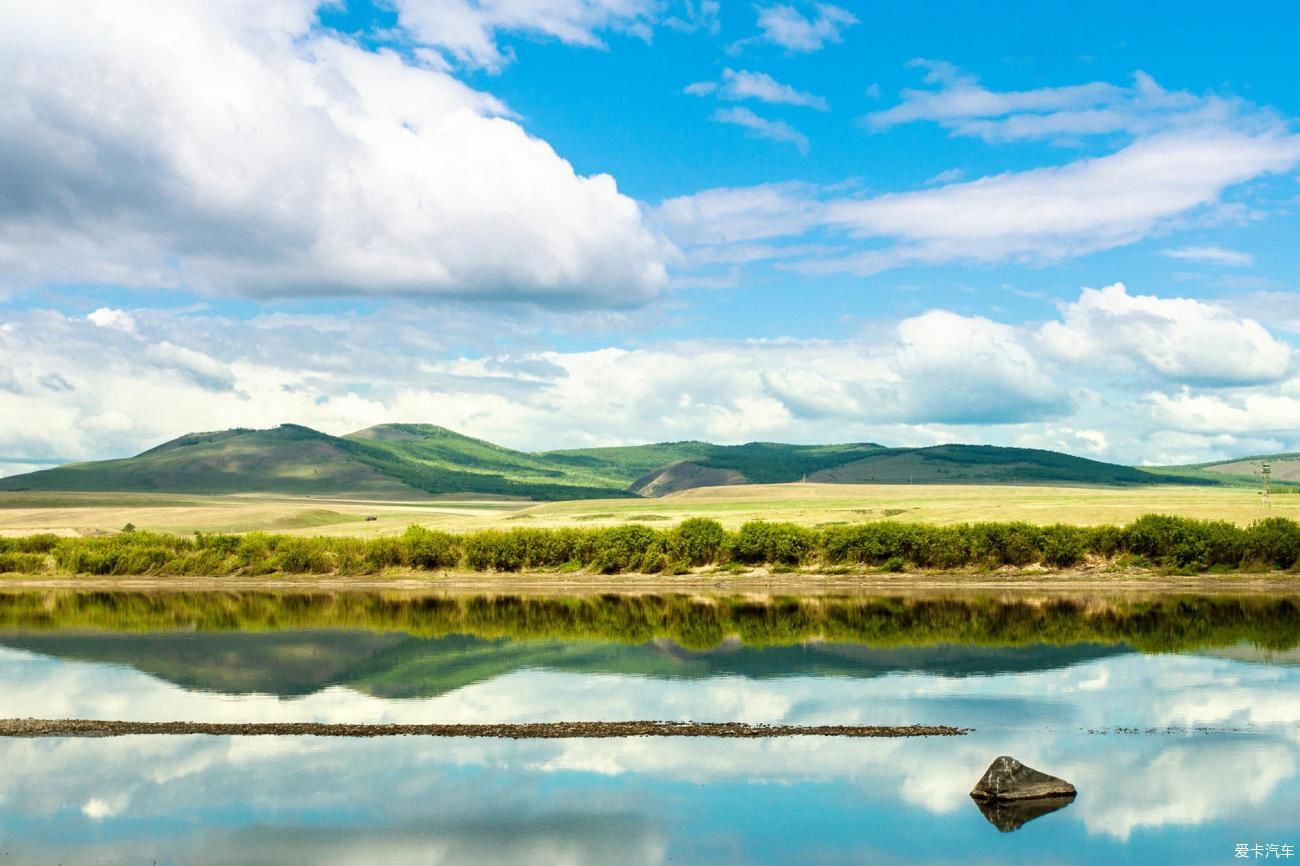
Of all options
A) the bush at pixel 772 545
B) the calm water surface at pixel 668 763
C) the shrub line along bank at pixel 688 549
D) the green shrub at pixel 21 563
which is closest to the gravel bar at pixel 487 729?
the calm water surface at pixel 668 763

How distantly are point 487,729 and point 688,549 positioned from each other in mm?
60382

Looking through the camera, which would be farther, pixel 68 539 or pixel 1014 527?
pixel 68 539

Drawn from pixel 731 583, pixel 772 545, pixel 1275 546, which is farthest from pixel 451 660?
pixel 1275 546

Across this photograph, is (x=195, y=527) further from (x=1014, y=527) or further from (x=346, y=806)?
(x=346, y=806)

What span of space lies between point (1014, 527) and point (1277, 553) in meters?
19.0

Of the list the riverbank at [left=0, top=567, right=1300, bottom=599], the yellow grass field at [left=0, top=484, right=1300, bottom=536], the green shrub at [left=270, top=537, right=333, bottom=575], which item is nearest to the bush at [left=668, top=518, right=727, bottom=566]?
the riverbank at [left=0, top=567, right=1300, bottom=599]

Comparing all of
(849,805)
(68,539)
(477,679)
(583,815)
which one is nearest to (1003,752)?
(849,805)

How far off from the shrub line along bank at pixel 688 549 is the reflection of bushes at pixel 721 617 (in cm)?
1224

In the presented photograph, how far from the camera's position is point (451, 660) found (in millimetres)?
53312

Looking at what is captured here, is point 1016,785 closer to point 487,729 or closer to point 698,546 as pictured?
point 487,729

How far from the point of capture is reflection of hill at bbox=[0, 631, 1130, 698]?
159 feet

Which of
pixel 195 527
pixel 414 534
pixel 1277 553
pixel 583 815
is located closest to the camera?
pixel 583 815

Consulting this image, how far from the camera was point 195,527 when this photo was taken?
174500mm

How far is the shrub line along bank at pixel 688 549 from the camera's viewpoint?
289 feet
